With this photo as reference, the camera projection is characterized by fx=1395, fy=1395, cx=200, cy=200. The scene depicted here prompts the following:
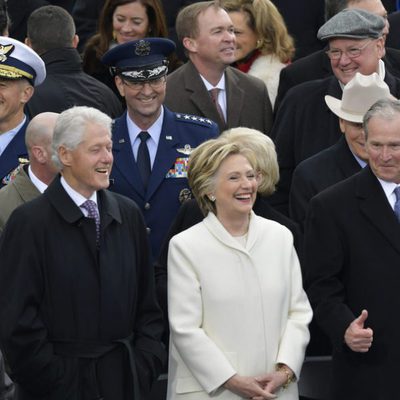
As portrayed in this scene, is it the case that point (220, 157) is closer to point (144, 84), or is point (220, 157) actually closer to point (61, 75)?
point (144, 84)

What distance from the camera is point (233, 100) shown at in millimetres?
8891

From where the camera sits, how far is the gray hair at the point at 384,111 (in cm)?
670

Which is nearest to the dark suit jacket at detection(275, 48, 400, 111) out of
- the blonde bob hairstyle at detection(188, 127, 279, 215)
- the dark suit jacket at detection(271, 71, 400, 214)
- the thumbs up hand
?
the dark suit jacket at detection(271, 71, 400, 214)

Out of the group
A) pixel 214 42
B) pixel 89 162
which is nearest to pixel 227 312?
pixel 89 162

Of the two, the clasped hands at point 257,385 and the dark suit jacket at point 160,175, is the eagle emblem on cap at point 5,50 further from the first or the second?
the clasped hands at point 257,385

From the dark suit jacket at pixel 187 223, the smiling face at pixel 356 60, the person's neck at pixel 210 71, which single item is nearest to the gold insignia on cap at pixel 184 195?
the dark suit jacket at pixel 187 223

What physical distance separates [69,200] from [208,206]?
0.69 m

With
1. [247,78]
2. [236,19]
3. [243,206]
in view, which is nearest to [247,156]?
[243,206]

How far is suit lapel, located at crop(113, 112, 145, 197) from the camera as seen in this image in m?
7.84

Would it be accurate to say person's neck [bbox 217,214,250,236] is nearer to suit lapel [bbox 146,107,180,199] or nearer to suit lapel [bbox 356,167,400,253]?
suit lapel [bbox 356,167,400,253]

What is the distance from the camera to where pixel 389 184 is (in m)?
6.76

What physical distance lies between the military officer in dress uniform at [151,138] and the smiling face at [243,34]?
1.57 metres

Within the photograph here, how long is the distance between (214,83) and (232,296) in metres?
2.66

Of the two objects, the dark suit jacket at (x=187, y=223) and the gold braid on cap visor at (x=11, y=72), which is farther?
the gold braid on cap visor at (x=11, y=72)
